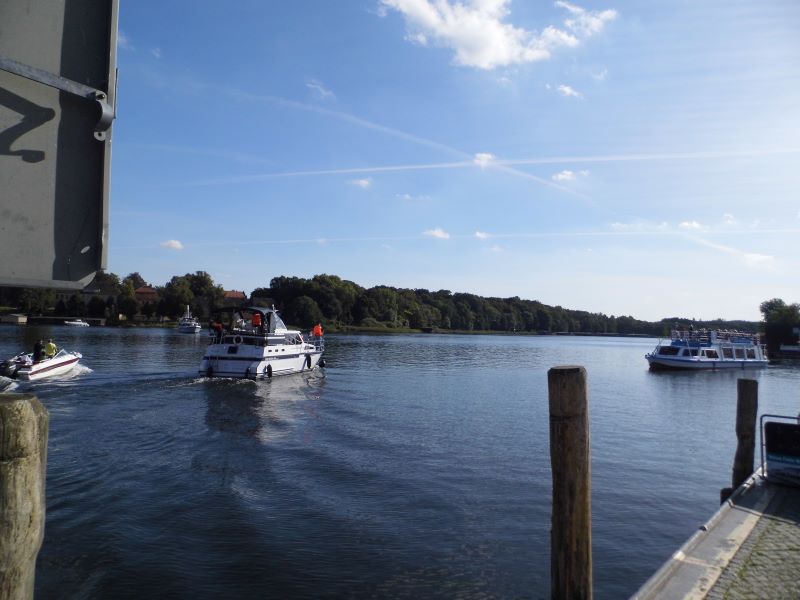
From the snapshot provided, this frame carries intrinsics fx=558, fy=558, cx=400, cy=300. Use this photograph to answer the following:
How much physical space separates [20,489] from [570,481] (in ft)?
17.0

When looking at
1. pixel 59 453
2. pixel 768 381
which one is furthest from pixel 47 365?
pixel 768 381

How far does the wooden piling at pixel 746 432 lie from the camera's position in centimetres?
1259

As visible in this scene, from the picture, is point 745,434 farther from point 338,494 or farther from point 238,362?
point 238,362

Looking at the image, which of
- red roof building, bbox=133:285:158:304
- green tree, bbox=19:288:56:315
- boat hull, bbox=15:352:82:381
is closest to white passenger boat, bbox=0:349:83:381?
boat hull, bbox=15:352:82:381

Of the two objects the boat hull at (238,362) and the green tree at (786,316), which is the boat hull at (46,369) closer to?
the boat hull at (238,362)

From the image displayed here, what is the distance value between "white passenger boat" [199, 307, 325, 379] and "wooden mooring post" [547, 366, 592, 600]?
98.0 ft

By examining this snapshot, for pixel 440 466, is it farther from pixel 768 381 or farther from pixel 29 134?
pixel 768 381

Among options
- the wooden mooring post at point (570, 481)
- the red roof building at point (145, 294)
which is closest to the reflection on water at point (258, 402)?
the wooden mooring post at point (570, 481)

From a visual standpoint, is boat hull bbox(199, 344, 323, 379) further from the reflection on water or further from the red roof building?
the red roof building

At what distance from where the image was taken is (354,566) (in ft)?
32.1

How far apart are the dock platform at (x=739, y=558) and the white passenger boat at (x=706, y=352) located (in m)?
52.8

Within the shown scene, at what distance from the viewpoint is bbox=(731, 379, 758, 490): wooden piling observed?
41.3ft

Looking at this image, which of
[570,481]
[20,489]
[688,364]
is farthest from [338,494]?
[688,364]

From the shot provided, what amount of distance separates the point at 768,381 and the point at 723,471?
139 ft
